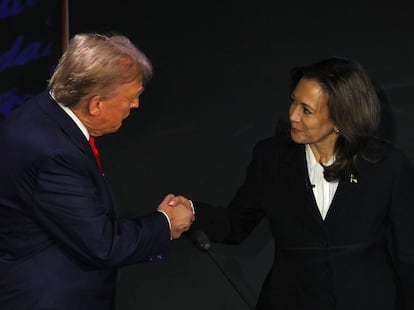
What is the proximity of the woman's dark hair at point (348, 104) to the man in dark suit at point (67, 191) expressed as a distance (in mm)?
495

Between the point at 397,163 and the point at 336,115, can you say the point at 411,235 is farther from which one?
the point at 336,115

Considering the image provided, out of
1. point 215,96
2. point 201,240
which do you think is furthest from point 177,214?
point 215,96

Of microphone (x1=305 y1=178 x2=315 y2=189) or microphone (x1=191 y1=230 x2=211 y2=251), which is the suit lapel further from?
microphone (x1=191 y1=230 x2=211 y2=251)

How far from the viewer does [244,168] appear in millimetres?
2967

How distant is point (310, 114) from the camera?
203cm

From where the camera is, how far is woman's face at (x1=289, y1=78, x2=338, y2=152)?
203 cm

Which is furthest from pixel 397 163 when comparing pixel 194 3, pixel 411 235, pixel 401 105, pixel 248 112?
pixel 194 3

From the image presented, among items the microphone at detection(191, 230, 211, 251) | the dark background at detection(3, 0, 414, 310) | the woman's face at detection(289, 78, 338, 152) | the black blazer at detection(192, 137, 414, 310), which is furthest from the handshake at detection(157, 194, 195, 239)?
the dark background at detection(3, 0, 414, 310)

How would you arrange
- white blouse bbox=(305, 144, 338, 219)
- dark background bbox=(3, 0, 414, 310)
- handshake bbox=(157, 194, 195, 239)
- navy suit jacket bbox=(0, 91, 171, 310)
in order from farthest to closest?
1. dark background bbox=(3, 0, 414, 310)
2. white blouse bbox=(305, 144, 338, 219)
3. handshake bbox=(157, 194, 195, 239)
4. navy suit jacket bbox=(0, 91, 171, 310)

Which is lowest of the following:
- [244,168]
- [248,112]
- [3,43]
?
[244,168]

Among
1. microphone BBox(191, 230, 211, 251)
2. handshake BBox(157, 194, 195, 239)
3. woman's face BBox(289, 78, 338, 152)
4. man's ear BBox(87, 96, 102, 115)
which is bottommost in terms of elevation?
microphone BBox(191, 230, 211, 251)

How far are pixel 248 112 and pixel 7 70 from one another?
0.85 meters

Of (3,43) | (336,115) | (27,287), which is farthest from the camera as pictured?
(3,43)

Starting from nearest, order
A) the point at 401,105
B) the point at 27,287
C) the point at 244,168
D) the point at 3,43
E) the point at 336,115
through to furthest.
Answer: the point at 27,287, the point at 336,115, the point at 3,43, the point at 401,105, the point at 244,168
